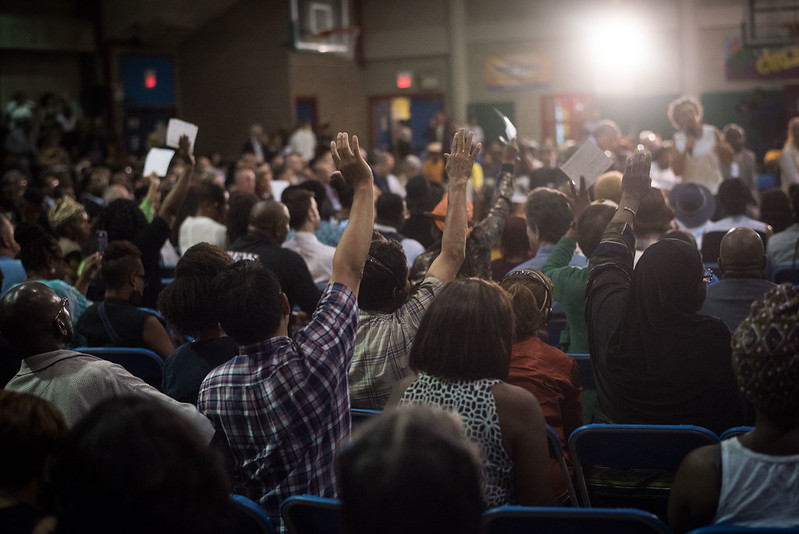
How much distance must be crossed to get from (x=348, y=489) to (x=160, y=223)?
401 cm

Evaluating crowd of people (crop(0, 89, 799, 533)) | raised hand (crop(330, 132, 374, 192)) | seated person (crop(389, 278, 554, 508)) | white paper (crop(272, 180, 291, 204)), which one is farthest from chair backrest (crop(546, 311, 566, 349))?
white paper (crop(272, 180, 291, 204))

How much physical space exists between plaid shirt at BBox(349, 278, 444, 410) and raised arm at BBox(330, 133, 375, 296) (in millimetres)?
450

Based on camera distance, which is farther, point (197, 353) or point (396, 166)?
point (396, 166)

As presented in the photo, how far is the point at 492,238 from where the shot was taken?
439cm

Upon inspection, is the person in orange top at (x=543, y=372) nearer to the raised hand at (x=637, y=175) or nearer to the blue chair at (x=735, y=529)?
the raised hand at (x=637, y=175)

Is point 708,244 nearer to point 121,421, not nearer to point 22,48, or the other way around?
point 121,421

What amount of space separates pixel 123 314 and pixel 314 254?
1726mm

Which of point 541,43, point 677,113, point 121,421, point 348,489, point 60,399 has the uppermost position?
point 541,43

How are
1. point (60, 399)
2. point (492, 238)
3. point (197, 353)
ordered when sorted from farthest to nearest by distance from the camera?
point (492, 238)
point (197, 353)
point (60, 399)

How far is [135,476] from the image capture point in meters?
1.24

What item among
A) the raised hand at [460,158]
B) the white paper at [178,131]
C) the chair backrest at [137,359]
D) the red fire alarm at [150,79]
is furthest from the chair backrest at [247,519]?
the red fire alarm at [150,79]

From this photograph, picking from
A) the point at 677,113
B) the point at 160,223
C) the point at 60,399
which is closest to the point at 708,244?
the point at 677,113

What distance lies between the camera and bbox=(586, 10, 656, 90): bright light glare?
16484 mm

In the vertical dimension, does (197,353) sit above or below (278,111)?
below
